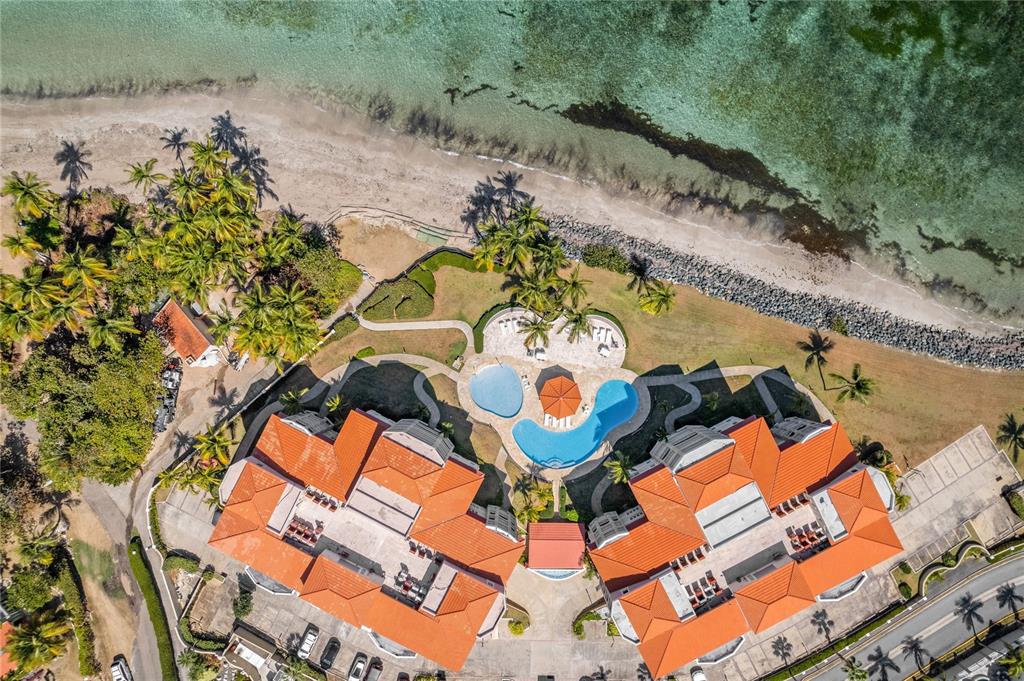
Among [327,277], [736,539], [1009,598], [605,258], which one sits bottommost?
[1009,598]

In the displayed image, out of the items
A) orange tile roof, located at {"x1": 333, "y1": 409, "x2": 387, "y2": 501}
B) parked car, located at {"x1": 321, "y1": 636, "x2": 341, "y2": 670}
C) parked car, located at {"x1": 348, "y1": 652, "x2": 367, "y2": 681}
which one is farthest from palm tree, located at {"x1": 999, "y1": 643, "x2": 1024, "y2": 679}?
parked car, located at {"x1": 321, "y1": 636, "x2": 341, "y2": 670}

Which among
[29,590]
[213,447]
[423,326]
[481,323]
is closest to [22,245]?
[213,447]

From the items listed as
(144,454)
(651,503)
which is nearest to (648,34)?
(651,503)

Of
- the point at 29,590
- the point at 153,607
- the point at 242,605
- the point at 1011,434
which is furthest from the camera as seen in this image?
the point at 1011,434

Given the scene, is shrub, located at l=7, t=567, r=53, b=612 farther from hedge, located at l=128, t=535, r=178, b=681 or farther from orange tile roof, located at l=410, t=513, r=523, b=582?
orange tile roof, located at l=410, t=513, r=523, b=582

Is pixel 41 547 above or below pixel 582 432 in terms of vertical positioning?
below

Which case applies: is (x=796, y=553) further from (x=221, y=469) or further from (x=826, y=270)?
(x=221, y=469)

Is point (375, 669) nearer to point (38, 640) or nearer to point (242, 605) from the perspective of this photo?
point (242, 605)
